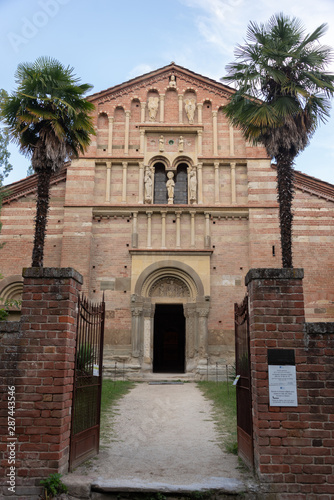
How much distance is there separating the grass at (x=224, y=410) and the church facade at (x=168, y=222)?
2.41 m

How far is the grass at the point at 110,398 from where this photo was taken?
383 inches

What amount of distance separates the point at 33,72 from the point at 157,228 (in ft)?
29.4

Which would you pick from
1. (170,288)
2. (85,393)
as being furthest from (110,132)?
(85,393)

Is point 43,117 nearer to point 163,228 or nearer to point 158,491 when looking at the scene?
point 163,228

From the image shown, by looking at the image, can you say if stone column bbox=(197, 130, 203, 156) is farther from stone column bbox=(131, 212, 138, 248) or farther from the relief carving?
the relief carving

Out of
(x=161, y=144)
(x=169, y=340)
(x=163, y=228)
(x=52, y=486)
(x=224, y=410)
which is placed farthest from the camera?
(x=169, y=340)

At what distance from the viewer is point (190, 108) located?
69.4 feet

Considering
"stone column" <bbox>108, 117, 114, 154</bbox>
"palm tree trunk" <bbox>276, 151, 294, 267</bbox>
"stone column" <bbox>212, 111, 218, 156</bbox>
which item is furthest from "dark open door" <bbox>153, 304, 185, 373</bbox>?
"palm tree trunk" <bbox>276, 151, 294, 267</bbox>

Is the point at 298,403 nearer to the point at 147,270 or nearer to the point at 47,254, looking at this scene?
the point at 147,270

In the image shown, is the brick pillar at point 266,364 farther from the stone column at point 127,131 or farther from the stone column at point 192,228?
the stone column at point 127,131

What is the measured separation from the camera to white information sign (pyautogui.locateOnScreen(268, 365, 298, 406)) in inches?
223

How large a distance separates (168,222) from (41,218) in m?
8.03

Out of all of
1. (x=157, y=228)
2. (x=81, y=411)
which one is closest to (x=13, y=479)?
(x=81, y=411)

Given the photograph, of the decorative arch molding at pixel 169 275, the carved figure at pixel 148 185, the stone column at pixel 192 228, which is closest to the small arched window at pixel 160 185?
the carved figure at pixel 148 185
